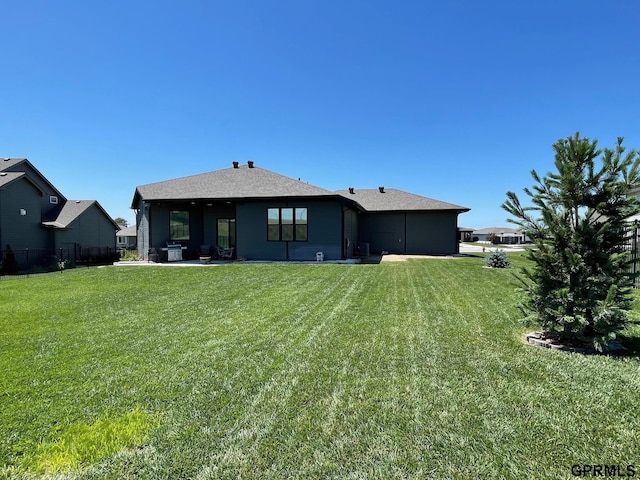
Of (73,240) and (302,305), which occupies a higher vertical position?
(73,240)

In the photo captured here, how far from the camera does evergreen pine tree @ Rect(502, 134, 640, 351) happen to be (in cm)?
356

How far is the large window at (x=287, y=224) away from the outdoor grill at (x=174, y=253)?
4.63 metres

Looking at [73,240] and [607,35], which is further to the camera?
[73,240]

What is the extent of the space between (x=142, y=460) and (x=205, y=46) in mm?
13112

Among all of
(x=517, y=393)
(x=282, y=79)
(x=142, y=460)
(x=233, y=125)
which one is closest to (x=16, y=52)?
(x=233, y=125)

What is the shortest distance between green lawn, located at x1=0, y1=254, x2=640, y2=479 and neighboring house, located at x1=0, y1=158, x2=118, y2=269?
1610 centimetres

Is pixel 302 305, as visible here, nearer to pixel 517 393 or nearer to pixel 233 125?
pixel 517 393

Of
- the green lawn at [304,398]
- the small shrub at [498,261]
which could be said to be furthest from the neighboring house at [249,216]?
the green lawn at [304,398]

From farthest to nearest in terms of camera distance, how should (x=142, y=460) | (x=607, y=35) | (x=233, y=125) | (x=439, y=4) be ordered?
(x=233, y=125), (x=439, y=4), (x=607, y=35), (x=142, y=460)

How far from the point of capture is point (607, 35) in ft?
28.1

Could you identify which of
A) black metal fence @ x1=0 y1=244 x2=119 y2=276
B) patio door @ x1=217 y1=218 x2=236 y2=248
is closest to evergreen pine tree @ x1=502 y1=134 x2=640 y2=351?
patio door @ x1=217 y1=218 x2=236 y2=248

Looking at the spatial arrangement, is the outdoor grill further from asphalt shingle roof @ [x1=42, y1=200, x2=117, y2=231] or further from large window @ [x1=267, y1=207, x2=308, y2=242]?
asphalt shingle roof @ [x1=42, y1=200, x2=117, y2=231]

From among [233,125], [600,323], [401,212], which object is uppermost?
[233,125]

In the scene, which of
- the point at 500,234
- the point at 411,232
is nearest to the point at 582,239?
the point at 411,232
